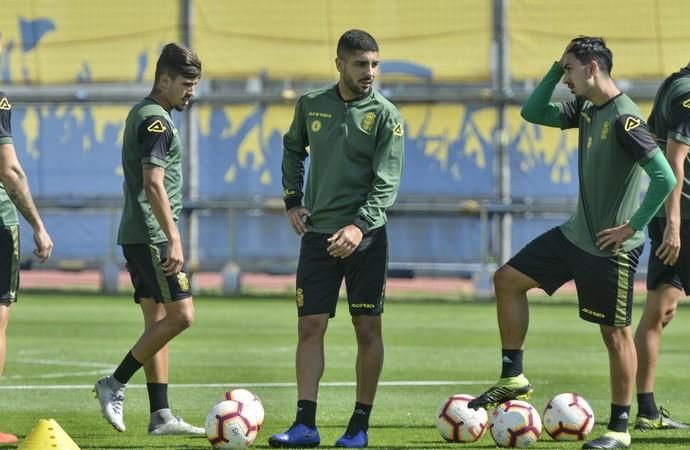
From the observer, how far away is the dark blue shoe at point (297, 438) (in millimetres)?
8570

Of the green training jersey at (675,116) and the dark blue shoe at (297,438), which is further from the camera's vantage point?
the green training jersey at (675,116)

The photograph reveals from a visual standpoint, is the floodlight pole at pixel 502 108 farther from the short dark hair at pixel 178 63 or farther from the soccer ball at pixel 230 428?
the soccer ball at pixel 230 428

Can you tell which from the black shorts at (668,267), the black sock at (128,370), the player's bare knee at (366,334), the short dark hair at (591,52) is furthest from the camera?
the black shorts at (668,267)

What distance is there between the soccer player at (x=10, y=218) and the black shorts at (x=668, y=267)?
3.90 meters

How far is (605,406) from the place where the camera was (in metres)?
11.0

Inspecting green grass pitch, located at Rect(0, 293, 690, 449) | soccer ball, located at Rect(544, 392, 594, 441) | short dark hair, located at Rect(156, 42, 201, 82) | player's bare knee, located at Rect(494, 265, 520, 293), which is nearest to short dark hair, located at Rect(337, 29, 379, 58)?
short dark hair, located at Rect(156, 42, 201, 82)

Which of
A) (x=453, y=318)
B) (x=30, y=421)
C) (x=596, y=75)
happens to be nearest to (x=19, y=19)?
(x=453, y=318)

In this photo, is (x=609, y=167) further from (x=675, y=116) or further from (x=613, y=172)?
(x=675, y=116)

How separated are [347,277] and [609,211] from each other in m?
1.59

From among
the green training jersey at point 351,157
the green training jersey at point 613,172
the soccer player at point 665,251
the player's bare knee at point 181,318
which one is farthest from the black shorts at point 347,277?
Answer: the soccer player at point 665,251

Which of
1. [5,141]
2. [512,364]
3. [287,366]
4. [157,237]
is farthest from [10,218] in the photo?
[287,366]

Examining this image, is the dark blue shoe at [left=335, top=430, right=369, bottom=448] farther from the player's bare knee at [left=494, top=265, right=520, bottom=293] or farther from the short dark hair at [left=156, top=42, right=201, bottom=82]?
the short dark hair at [left=156, top=42, right=201, bottom=82]

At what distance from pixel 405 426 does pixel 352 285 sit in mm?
1289

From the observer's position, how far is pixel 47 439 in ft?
23.7
